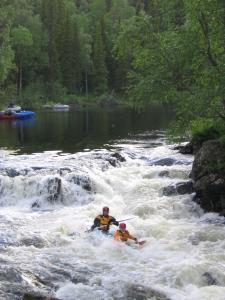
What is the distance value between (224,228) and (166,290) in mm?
5418

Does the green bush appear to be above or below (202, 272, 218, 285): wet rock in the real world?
above

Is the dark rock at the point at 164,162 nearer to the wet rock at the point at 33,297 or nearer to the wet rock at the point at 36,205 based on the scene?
the wet rock at the point at 36,205

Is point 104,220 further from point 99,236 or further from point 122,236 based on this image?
point 122,236

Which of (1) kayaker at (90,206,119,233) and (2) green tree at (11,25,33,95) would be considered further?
(2) green tree at (11,25,33,95)

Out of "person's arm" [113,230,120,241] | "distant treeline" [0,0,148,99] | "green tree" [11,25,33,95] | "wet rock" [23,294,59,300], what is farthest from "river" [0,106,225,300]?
"distant treeline" [0,0,148,99]

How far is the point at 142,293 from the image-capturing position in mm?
12531

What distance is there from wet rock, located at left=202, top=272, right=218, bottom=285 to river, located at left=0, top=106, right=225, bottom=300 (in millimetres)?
25

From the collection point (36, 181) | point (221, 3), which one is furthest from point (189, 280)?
point (36, 181)

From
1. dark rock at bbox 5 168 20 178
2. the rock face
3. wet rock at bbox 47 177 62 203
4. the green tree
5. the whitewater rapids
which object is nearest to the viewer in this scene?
the whitewater rapids

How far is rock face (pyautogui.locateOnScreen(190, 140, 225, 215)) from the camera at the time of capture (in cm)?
1884

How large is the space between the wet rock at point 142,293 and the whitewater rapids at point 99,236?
24 millimetres

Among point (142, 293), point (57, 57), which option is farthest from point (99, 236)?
point (57, 57)

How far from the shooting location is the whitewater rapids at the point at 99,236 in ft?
42.5

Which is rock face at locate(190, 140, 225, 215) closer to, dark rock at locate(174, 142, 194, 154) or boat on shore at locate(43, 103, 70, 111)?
dark rock at locate(174, 142, 194, 154)
